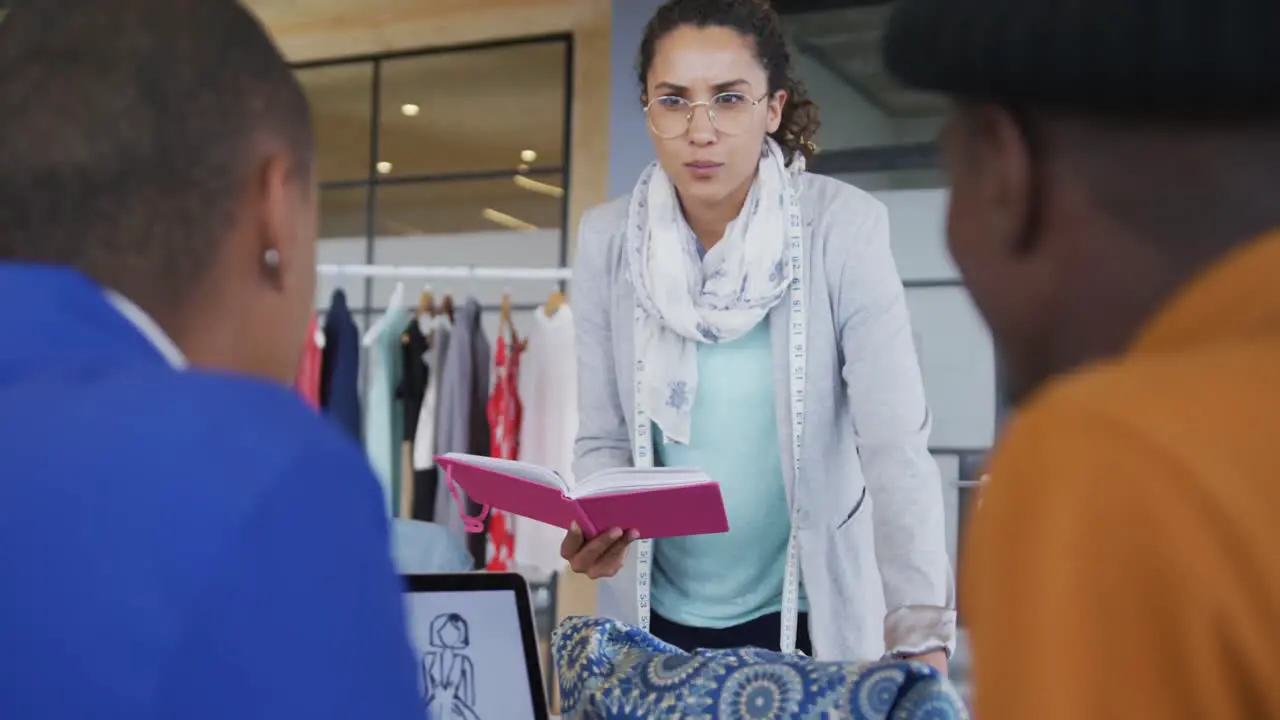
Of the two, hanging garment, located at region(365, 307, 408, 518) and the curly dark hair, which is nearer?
the curly dark hair

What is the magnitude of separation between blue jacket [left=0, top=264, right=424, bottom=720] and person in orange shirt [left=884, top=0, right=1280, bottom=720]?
0.28 metres

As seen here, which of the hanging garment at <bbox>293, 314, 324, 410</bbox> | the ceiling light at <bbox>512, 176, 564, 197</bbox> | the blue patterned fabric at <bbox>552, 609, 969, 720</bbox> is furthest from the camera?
the ceiling light at <bbox>512, 176, 564, 197</bbox>

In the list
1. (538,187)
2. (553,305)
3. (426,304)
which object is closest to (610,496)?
(553,305)

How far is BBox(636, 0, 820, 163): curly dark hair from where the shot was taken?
72.1 inches

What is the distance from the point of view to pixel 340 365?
3.86 m

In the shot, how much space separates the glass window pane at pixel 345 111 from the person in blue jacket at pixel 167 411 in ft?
17.3

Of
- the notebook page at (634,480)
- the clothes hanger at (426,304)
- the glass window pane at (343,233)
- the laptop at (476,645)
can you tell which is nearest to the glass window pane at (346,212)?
the glass window pane at (343,233)

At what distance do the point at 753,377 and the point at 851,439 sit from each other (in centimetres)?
17

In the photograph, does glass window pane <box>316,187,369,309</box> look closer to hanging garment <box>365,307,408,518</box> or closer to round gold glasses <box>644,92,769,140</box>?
hanging garment <box>365,307,408,518</box>

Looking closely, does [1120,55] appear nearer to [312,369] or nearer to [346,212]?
[312,369]

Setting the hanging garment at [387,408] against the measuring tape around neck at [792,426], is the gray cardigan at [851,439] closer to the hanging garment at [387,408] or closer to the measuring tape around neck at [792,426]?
the measuring tape around neck at [792,426]

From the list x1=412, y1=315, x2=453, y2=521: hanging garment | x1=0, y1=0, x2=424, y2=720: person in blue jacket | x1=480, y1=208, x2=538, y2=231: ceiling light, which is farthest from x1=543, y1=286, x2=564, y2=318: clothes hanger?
x1=0, y1=0, x2=424, y2=720: person in blue jacket

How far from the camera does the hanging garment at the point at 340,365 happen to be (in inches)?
152

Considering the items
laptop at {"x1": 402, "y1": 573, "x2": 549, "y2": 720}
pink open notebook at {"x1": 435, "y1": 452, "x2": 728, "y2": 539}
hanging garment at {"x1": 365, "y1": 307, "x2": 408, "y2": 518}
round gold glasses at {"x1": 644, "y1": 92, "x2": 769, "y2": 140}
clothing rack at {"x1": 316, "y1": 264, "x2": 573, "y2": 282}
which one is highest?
clothing rack at {"x1": 316, "y1": 264, "x2": 573, "y2": 282}
